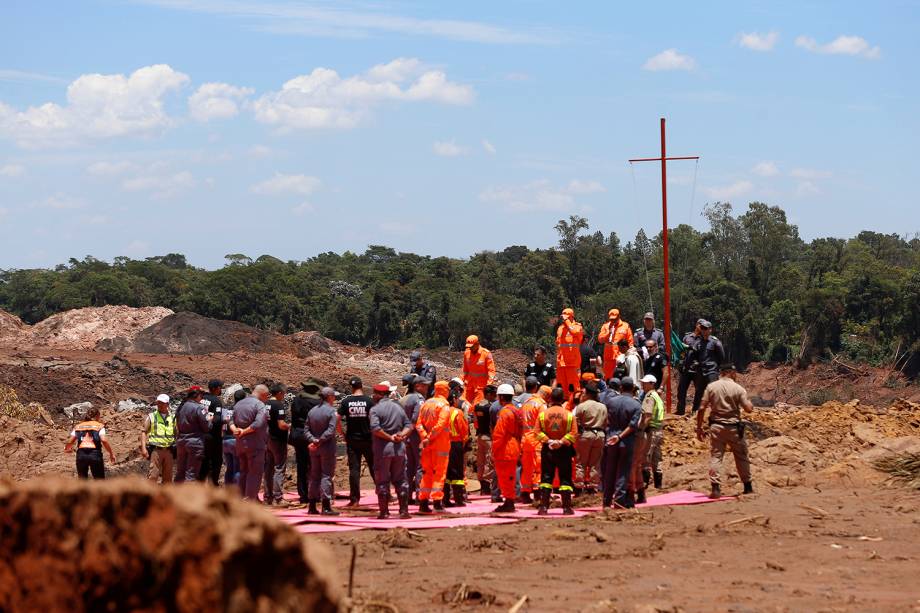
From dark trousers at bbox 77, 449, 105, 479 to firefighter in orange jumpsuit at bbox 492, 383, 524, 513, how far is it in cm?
585

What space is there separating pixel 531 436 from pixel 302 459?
145 inches

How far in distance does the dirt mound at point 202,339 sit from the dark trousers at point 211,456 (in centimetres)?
3611

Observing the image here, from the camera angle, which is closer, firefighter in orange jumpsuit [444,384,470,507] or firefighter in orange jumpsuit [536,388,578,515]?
firefighter in orange jumpsuit [536,388,578,515]

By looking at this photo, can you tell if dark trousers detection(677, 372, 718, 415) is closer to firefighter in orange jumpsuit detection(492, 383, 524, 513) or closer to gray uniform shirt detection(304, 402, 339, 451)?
firefighter in orange jumpsuit detection(492, 383, 524, 513)

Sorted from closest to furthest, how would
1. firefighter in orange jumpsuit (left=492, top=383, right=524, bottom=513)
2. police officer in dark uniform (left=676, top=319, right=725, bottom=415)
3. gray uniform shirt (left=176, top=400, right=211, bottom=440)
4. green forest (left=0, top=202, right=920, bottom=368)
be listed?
firefighter in orange jumpsuit (left=492, top=383, right=524, bottom=513)
gray uniform shirt (left=176, top=400, right=211, bottom=440)
police officer in dark uniform (left=676, top=319, right=725, bottom=415)
green forest (left=0, top=202, right=920, bottom=368)

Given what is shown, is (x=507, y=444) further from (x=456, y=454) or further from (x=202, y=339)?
(x=202, y=339)

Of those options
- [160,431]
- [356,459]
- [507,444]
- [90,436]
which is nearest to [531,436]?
[507,444]

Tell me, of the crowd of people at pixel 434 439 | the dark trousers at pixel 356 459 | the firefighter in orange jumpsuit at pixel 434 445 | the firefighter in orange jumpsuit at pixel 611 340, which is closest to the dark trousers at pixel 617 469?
the crowd of people at pixel 434 439

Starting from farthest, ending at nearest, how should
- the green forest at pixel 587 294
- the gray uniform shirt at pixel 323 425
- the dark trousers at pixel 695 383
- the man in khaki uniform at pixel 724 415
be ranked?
the green forest at pixel 587 294, the dark trousers at pixel 695 383, the man in khaki uniform at pixel 724 415, the gray uniform shirt at pixel 323 425

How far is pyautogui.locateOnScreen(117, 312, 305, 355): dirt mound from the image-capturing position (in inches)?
2158

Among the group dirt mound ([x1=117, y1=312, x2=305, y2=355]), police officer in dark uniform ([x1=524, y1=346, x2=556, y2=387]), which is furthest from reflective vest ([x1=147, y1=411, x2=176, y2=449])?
dirt mound ([x1=117, y1=312, x2=305, y2=355])

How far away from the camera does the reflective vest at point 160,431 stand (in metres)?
18.3

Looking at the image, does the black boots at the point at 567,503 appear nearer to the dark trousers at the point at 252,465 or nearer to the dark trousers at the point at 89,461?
the dark trousers at the point at 252,465

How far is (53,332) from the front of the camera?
59000 millimetres
